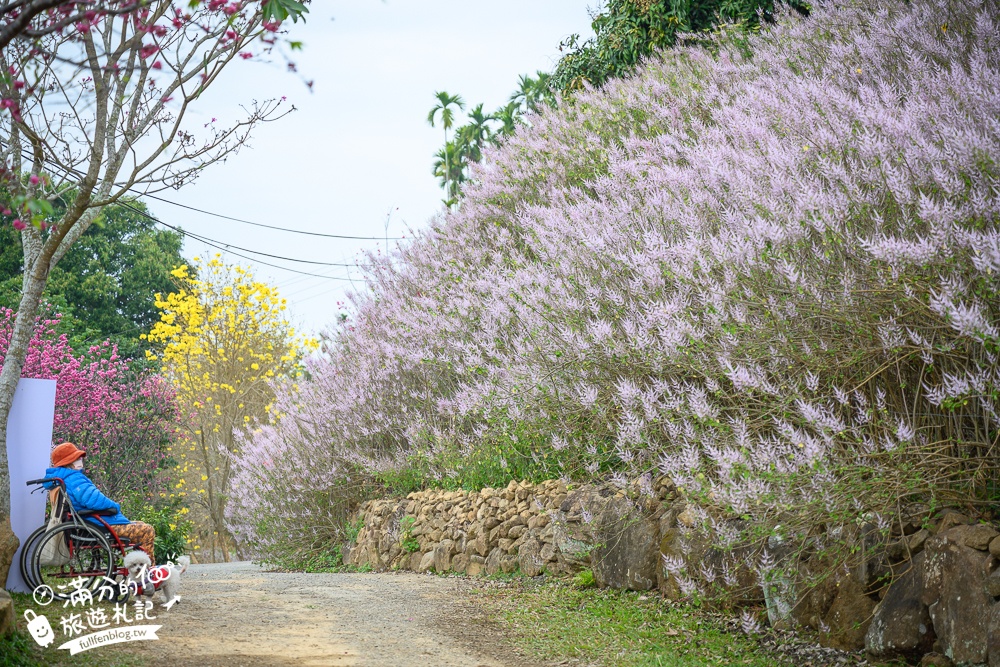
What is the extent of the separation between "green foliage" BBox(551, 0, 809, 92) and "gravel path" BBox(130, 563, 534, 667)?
9.13 m

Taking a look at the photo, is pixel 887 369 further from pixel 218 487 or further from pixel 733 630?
pixel 218 487

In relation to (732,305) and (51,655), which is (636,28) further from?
(51,655)

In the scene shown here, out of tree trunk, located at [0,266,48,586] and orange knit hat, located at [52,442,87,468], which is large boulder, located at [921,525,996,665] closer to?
orange knit hat, located at [52,442,87,468]

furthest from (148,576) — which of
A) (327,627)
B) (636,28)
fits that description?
(636,28)

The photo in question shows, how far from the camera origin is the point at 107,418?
45.6ft

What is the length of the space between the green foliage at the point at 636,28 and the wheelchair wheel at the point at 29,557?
10319mm

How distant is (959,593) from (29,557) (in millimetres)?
6521

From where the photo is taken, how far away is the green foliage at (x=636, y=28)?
13344 mm

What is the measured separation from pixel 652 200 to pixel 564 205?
277 centimetres

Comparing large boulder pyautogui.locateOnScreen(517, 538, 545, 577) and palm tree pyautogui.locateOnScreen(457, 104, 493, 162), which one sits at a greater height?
palm tree pyautogui.locateOnScreen(457, 104, 493, 162)

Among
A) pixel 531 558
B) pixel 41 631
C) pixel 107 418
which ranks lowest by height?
pixel 41 631

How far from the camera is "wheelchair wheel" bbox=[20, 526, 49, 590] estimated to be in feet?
20.8

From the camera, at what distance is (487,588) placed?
8117 mm

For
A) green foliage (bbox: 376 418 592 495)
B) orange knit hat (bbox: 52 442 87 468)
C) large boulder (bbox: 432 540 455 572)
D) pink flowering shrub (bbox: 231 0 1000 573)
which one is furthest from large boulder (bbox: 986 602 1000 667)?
orange knit hat (bbox: 52 442 87 468)
